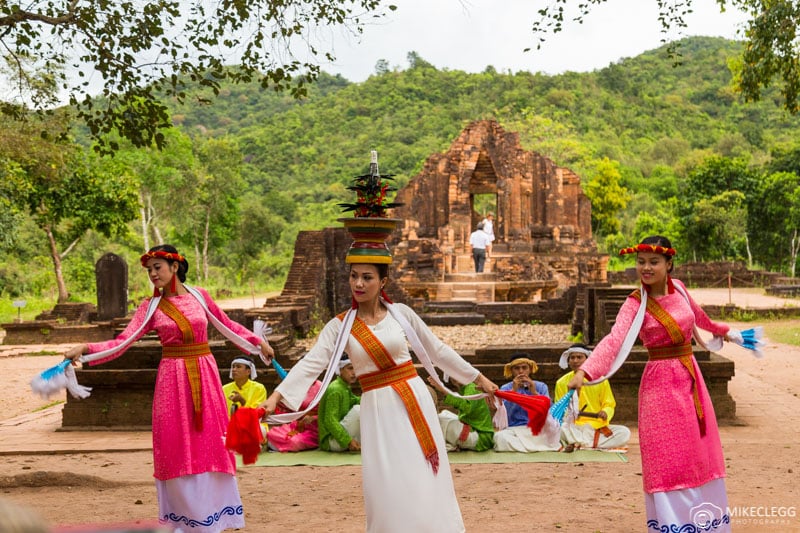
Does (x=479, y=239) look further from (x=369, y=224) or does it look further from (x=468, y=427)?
(x=369, y=224)

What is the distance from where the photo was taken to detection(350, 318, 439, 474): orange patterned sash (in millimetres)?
4473

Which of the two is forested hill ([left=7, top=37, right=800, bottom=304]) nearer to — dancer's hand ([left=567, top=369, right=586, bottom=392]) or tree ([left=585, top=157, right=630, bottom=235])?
tree ([left=585, top=157, right=630, bottom=235])

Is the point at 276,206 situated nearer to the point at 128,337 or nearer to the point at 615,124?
the point at 615,124

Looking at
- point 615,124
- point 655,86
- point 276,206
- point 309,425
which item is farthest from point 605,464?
point 655,86

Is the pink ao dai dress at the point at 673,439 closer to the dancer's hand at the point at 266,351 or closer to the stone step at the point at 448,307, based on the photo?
the dancer's hand at the point at 266,351

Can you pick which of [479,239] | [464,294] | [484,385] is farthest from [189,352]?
[479,239]

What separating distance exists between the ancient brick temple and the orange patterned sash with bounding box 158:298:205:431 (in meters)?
20.3

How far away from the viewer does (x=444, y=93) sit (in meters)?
77.5

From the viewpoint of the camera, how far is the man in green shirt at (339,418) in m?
7.99

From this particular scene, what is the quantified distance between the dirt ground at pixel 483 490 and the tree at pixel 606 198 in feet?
146

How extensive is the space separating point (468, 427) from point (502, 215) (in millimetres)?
23187

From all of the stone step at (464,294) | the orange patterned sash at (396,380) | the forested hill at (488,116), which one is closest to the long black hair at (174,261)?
the orange patterned sash at (396,380)

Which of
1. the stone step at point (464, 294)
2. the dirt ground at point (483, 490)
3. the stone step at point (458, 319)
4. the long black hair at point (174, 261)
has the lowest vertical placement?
the dirt ground at point (483, 490)

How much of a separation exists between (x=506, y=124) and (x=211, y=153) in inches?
1019
